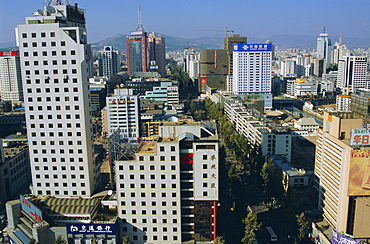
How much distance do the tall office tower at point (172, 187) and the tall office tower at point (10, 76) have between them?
5322 cm

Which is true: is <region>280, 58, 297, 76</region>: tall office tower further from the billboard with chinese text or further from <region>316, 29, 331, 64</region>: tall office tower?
the billboard with chinese text

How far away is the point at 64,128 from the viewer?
1978 cm

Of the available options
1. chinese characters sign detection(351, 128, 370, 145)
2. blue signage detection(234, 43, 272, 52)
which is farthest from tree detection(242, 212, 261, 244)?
blue signage detection(234, 43, 272, 52)

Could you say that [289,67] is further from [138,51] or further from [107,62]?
[107,62]

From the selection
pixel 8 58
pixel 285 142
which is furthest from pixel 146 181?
pixel 8 58

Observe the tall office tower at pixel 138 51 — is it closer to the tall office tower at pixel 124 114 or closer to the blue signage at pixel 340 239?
the tall office tower at pixel 124 114

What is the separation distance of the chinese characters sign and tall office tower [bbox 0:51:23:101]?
59.7 m

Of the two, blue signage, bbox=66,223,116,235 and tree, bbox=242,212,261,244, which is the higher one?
blue signage, bbox=66,223,116,235

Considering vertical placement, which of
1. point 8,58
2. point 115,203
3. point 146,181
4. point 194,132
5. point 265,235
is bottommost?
point 265,235

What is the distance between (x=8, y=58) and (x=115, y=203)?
53.0 meters

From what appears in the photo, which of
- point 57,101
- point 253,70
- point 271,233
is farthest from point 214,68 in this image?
point 57,101

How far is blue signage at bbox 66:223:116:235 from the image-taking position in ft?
57.4

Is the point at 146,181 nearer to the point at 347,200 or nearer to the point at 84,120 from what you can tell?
the point at 84,120

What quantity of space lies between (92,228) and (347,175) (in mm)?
12696
